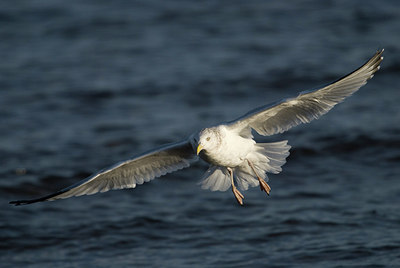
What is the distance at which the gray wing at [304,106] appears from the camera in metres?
6.31

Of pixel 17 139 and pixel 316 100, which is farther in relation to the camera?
pixel 17 139

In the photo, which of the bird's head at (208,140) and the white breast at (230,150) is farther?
the white breast at (230,150)

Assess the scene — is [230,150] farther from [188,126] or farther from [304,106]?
[188,126]

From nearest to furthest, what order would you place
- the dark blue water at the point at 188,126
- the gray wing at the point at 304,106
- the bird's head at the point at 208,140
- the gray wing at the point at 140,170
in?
the bird's head at the point at 208,140 → the gray wing at the point at 304,106 → the gray wing at the point at 140,170 → the dark blue water at the point at 188,126

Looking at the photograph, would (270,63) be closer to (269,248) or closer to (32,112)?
(32,112)

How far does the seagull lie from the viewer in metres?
6.34

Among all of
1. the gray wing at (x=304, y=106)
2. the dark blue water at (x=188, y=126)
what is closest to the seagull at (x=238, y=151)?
the gray wing at (x=304, y=106)

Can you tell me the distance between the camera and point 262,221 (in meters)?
8.06

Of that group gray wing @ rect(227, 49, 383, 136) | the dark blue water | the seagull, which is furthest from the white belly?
the dark blue water


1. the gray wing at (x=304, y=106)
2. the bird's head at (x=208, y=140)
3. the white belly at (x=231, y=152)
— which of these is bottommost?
the white belly at (x=231, y=152)

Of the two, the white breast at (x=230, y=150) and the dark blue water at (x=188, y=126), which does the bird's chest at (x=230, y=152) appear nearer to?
the white breast at (x=230, y=150)

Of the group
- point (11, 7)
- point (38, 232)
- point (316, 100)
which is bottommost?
point (38, 232)

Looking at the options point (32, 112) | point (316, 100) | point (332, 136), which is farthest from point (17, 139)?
point (316, 100)

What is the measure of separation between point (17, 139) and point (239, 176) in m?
4.98
